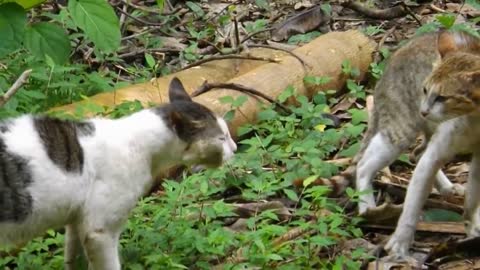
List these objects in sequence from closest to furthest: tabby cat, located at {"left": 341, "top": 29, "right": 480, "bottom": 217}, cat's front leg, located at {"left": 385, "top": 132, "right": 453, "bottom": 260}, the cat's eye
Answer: the cat's eye → cat's front leg, located at {"left": 385, "top": 132, "right": 453, "bottom": 260} → tabby cat, located at {"left": 341, "top": 29, "right": 480, "bottom": 217}

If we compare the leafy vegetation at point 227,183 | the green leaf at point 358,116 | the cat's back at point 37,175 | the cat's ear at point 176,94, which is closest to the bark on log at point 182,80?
the leafy vegetation at point 227,183

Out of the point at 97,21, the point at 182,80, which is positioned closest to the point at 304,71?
the point at 182,80

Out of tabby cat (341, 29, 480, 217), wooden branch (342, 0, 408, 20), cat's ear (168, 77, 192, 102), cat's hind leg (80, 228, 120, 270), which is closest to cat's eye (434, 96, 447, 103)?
tabby cat (341, 29, 480, 217)

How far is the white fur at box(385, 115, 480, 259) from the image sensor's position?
5.84m

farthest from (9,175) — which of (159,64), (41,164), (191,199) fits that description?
(159,64)

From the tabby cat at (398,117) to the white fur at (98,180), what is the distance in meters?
1.63

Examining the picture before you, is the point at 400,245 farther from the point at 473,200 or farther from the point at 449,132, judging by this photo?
the point at 449,132

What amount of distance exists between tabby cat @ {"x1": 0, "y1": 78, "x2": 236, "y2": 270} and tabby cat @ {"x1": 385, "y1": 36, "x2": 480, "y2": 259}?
1.26 m

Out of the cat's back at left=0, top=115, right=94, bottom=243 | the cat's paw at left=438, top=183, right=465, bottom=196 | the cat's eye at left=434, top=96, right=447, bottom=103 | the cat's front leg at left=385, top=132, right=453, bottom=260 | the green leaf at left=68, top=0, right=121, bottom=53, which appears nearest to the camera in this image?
the cat's back at left=0, top=115, right=94, bottom=243

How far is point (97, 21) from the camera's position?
209 inches

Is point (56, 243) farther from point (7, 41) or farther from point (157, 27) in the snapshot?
point (157, 27)

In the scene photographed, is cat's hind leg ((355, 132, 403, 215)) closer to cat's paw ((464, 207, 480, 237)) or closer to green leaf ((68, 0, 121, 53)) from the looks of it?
cat's paw ((464, 207, 480, 237))

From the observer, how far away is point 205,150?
542 cm

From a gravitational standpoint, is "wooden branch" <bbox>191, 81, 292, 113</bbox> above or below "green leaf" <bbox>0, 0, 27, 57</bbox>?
below
